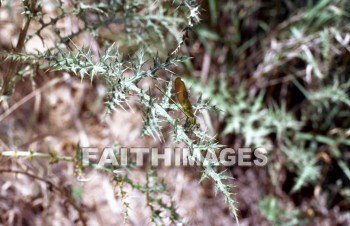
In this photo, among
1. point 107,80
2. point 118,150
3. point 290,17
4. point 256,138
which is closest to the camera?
point 107,80

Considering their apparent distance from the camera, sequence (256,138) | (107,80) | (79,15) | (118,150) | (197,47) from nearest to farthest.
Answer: (107,80) < (79,15) < (118,150) < (256,138) < (197,47)

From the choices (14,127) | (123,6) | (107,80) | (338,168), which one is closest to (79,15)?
(123,6)

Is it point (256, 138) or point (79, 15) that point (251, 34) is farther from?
point (79, 15)

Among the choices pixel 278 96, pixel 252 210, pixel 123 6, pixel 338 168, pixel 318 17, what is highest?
pixel 318 17

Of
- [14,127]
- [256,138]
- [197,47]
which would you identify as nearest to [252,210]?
[256,138]

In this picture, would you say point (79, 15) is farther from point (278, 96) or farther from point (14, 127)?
point (278, 96)

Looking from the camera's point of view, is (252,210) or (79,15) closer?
(79,15)

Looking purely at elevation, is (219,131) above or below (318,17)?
below
